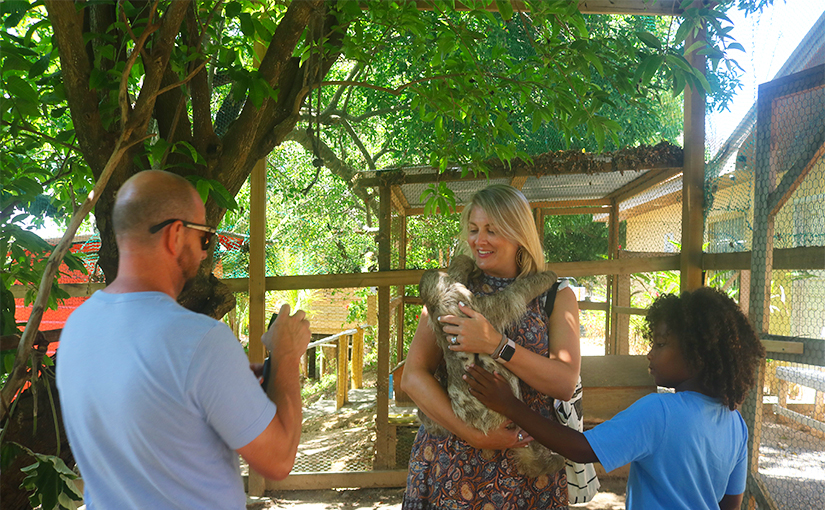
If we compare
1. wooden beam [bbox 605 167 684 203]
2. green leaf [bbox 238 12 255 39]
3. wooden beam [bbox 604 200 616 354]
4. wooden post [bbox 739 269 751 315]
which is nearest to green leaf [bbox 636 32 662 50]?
green leaf [bbox 238 12 255 39]

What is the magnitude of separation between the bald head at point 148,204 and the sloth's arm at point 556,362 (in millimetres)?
1017

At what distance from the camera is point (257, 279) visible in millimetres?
3605

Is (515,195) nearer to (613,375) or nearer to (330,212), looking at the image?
(613,375)

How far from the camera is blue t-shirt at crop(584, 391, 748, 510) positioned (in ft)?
4.40

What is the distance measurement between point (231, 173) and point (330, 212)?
6221 millimetres

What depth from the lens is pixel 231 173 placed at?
6.56 feet

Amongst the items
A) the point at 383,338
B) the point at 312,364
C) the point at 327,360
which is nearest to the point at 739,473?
the point at 383,338

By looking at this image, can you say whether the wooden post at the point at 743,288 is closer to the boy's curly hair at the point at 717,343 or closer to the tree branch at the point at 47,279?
the boy's curly hair at the point at 717,343

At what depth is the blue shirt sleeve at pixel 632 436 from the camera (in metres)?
1.35

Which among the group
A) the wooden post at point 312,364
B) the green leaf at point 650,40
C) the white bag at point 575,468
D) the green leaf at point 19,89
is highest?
the green leaf at point 650,40

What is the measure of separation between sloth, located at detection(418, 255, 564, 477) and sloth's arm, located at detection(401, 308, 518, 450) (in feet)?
0.08

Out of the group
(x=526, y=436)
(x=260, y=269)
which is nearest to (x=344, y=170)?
(x=260, y=269)

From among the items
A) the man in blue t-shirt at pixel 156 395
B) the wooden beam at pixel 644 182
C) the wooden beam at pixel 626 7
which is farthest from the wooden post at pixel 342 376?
the man in blue t-shirt at pixel 156 395

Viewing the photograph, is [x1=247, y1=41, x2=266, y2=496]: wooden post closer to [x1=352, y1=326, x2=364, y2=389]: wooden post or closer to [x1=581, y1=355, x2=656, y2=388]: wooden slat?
[x1=581, y1=355, x2=656, y2=388]: wooden slat
